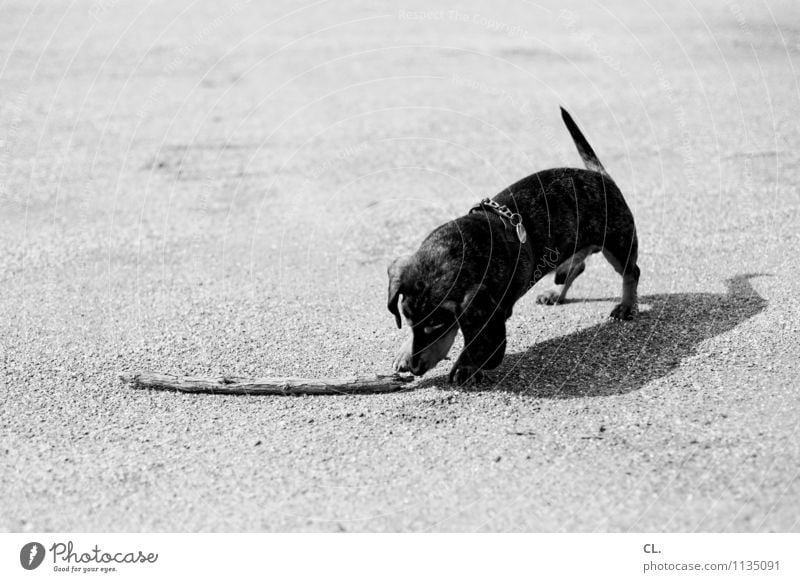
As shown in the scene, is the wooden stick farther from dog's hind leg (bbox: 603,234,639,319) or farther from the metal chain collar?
dog's hind leg (bbox: 603,234,639,319)

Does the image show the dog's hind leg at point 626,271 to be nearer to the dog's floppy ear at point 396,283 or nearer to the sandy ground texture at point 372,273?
the sandy ground texture at point 372,273

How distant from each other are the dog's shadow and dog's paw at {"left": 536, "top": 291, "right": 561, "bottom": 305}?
2.29 ft

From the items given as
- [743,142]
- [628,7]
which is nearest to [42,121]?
[743,142]

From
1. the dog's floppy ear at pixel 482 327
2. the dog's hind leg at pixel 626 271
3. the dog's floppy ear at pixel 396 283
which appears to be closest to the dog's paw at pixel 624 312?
the dog's hind leg at pixel 626 271

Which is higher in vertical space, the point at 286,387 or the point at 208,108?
the point at 208,108

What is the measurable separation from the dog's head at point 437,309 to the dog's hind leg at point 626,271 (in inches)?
64.2

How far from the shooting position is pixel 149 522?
5.31 m

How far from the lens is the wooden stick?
22.4ft

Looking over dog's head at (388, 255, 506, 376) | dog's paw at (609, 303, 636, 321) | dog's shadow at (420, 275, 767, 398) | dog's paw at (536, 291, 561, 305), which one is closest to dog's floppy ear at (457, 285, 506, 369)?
dog's head at (388, 255, 506, 376)

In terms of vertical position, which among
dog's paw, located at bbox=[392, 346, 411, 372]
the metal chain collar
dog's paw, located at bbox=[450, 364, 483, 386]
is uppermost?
the metal chain collar

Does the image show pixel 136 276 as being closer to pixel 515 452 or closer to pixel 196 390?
pixel 196 390

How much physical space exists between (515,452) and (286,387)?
74.4 inches

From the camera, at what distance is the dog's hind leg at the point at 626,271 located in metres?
7.72

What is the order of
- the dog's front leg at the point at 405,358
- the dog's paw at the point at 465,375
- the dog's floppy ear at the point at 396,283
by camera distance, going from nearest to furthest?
the dog's floppy ear at the point at 396,283
the dog's front leg at the point at 405,358
the dog's paw at the point at 465,375
